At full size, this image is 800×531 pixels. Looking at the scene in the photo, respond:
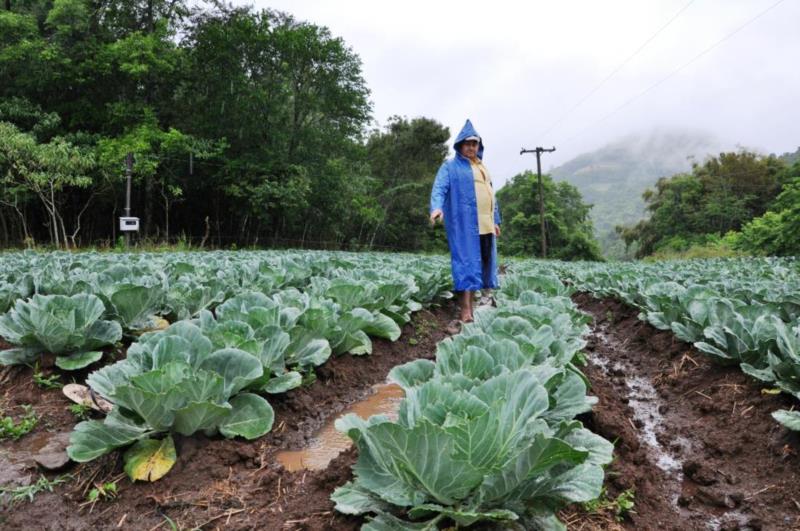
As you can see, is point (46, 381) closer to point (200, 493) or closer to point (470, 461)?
point (200, 493)

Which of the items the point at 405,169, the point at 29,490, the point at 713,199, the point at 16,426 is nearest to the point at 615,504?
the point at 29,490

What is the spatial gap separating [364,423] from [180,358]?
95 centimetres

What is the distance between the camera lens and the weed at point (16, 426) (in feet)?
7.38

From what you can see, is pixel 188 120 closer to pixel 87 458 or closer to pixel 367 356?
pixel 367 356

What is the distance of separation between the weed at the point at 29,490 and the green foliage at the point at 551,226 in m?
39.0

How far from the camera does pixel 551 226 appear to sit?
43.9m

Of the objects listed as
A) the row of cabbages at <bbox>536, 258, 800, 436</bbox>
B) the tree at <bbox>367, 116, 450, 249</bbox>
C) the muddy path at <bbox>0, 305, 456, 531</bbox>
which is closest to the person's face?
the row of cabbages at <bbox>536, 258, 800, 436</bbox>

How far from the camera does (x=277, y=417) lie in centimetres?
266

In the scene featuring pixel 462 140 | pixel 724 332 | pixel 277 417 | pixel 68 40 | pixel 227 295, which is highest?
pixel 68 40

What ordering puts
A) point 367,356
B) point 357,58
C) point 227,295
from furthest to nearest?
point 357,58 → point 227,295 → point 367,356

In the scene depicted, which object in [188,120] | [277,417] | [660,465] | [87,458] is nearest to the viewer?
[87,458]

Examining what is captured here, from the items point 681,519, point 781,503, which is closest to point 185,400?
point 681,519

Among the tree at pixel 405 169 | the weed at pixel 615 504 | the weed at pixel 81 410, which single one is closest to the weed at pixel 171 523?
the weed at pixel 81 410

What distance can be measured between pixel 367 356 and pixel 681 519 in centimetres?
251
